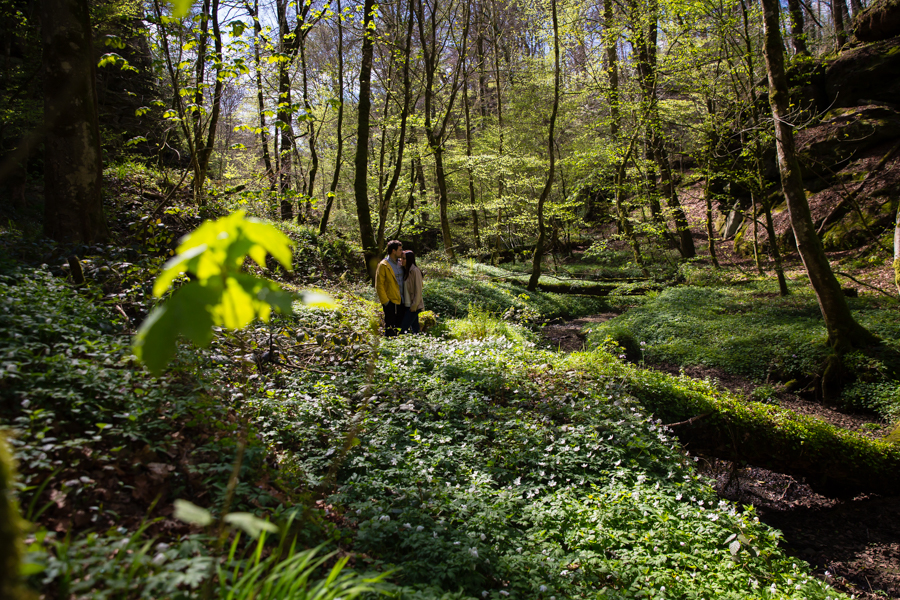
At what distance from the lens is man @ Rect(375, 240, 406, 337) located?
7867mm

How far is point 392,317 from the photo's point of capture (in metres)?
8.30

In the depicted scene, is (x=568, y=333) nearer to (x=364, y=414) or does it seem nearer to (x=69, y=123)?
(x=364, y=414)

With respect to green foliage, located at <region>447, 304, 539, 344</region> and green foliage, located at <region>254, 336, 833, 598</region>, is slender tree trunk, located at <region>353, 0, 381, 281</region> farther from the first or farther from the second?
green foliage, located at <region>254, 336, 833, 598</region>

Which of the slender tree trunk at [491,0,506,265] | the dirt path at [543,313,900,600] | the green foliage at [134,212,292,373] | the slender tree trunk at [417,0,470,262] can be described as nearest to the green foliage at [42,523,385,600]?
the green foliage at [134,212,292,373]

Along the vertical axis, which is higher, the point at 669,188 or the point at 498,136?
the point at 498,136

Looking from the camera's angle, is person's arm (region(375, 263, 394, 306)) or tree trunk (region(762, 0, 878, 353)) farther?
person's arm (region(375, 263, 394, 306))

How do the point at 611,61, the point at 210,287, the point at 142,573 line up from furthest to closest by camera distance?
the point at 611,61 < the point at 142,573 < the point at 210,287

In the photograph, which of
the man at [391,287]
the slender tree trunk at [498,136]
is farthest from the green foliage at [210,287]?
the slender tree trunk at [498,136]

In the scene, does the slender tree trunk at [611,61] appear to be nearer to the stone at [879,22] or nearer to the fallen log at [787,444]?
the stone at [879,22]

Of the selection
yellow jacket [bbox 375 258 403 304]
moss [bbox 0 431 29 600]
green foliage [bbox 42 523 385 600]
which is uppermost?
yellow jacket [bbox 375 258 403 304]

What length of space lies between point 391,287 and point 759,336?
23.9ft

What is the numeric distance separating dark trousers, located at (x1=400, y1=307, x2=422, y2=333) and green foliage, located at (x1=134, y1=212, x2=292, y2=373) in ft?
24.1

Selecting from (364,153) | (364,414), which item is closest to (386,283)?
(364,414)

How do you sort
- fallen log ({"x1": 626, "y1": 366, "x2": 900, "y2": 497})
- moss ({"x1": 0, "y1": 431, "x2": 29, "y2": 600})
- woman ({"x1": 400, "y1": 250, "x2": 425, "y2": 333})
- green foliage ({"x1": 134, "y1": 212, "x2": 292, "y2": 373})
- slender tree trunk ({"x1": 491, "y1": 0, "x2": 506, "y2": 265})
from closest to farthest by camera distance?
moss ({"x1": 0, "y1": 431, "x2": 29, "y2": 600})
green foliage ({"x1": 134, "y1": 212, "x2": 292, "y2": 373})
fallen log ({"x1": 626, "y1": 366, "x2": 900, "y2": 497})
woman ({"x1": 400, "y1": 250, "x2": 425, "y2": 333})
slender tree trunk ({"x1": 491, "y1": 0, "x2": 506, "y2": 265})
